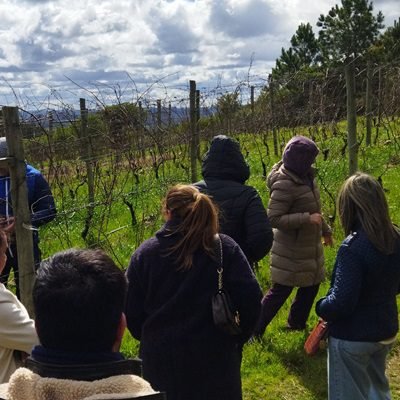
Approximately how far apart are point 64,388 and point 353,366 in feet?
6.22

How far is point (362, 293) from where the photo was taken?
2834 millimetres

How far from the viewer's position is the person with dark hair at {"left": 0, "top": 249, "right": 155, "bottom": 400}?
1394 millimetres

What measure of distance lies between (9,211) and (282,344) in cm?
221

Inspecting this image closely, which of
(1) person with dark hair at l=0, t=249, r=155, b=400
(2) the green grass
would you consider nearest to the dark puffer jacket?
(2) the green grass

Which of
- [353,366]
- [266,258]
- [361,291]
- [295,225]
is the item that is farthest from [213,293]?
[266,258]

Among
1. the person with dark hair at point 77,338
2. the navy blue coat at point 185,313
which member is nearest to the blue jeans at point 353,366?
the navy blue coat at point 185,313

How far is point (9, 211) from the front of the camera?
4.16 metres

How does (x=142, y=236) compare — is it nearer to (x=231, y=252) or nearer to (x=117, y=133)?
(x=117, y=133)

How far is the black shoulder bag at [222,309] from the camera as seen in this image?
2.54 metres

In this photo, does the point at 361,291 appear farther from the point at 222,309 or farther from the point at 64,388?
the point at 64,388

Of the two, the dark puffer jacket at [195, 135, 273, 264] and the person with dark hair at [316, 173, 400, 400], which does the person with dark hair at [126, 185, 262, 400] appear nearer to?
the person with dark hair at [316, 173, 400, 400]

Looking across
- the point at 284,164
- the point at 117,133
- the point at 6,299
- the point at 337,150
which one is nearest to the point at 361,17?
the point at 337,150

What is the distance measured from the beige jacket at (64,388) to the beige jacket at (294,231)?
288 cm

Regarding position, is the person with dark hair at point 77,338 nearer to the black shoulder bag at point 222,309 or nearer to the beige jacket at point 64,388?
the beige jacket at point 64,388
